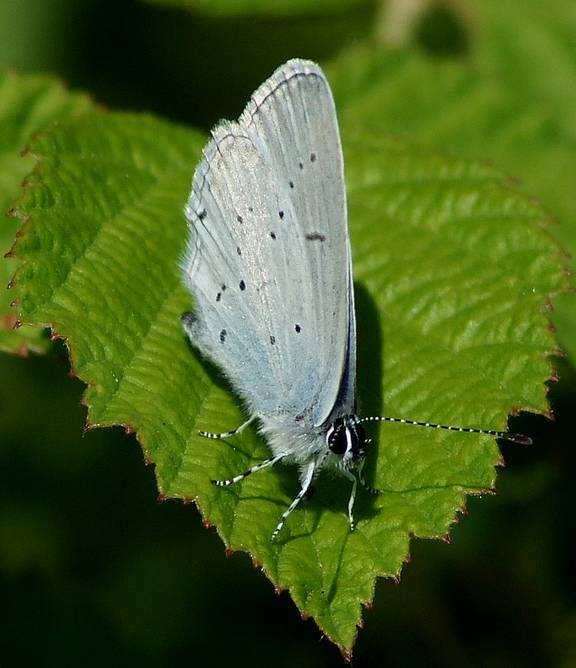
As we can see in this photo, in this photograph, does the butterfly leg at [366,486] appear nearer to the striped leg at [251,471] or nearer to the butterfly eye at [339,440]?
the butterfly eye at [339,440]

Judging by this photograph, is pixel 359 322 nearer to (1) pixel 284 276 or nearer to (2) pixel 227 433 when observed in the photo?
(1) pixel 284 276

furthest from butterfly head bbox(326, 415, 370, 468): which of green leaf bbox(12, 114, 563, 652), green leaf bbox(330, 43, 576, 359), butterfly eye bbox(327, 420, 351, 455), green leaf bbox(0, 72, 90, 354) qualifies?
green leaf bbox(330, 43, 576, 359)

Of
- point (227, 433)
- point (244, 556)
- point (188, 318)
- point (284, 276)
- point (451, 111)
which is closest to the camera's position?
point (227, 433)

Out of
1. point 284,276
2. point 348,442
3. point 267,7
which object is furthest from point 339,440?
point 267,7

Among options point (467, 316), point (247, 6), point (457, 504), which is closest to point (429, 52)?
point (247, 6)

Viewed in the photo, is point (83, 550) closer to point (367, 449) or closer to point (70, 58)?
point (367, 449)

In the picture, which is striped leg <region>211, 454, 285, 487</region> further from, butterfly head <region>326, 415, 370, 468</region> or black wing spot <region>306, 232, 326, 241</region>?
black wing spot <region>306, 232, 326, 241</region>
